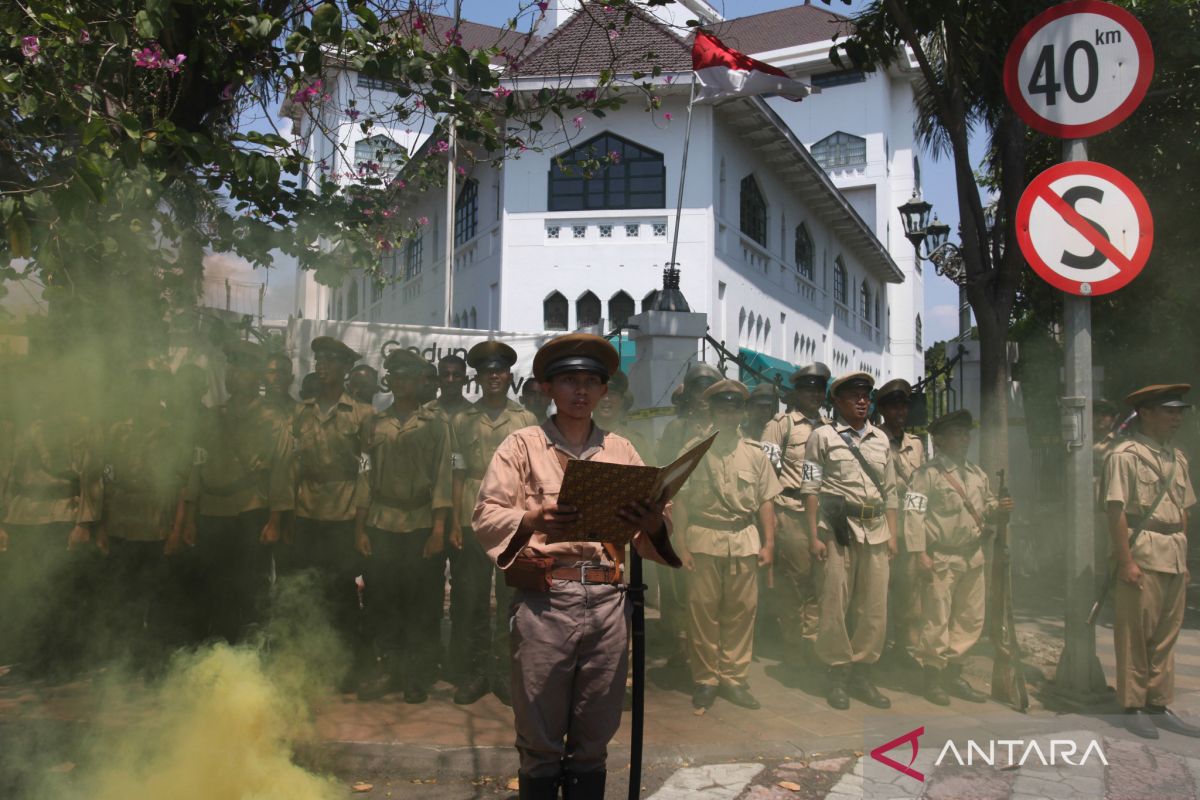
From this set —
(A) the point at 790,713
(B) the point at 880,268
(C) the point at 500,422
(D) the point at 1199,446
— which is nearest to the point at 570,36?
(D) the point at 1199,446

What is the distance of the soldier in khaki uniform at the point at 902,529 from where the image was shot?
6.67 m

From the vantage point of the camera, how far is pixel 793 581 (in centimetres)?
749

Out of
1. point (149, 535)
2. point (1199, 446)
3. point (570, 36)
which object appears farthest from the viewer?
point (570, 36)

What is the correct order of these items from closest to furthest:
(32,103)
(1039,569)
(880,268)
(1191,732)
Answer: (32,103) → (1191,732) → (1039,569) → (880,268)

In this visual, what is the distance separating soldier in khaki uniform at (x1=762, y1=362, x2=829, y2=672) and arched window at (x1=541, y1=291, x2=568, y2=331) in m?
14.8

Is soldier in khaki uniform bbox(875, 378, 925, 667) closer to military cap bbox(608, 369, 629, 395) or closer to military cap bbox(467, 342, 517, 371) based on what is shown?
military cap bbox(608, 369, 629, 395)

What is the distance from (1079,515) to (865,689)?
183 centimetres

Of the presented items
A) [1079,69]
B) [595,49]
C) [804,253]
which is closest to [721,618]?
[1079,69]

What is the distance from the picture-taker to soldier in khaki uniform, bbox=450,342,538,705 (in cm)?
625

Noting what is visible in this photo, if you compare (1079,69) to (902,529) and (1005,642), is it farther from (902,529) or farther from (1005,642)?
(1005,642)

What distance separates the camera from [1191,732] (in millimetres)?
5520

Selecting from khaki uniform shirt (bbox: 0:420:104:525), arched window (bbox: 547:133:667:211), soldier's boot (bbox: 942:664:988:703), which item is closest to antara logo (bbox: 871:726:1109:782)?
soldier's boot (bbox: 942:664:988:703)

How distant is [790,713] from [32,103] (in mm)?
5391

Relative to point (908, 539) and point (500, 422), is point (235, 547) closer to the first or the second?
point (500, 422)
